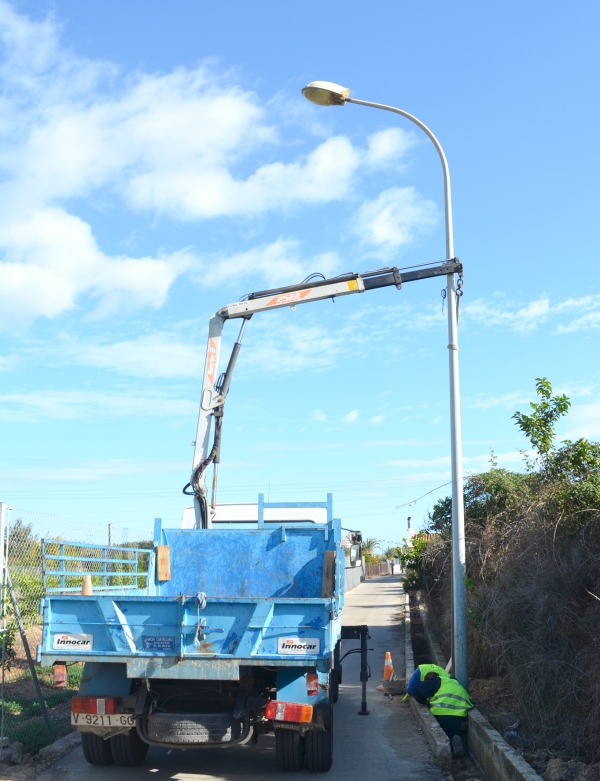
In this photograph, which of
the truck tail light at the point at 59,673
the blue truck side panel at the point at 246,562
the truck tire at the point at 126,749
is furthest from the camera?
the blue truck side panel at the point at 246,562

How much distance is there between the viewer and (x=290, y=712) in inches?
263

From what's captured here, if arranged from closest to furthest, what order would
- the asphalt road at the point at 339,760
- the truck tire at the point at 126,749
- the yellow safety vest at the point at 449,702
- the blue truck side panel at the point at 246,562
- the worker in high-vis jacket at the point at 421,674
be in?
1. the asphalt road at the point at 339,760
2. the truck tire at the point at 126,749
3. the yellow safety vest at the point at 449,702
4. the worker in high-vis jacket at the point at 421,674
5. the blue truck side panel at the point at 246,562

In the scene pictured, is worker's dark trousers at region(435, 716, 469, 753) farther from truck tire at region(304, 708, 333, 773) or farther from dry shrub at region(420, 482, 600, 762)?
truck tire at region(304, 708, 333, 773)

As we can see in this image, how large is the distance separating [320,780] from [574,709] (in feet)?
7.84

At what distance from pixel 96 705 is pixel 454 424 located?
5.29 m

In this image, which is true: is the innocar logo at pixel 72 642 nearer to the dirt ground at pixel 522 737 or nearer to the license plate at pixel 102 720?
the license plate at pixel 102 720

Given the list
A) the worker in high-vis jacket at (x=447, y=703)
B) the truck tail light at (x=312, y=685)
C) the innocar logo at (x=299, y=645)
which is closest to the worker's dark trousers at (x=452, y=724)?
the worker in high-vis jacket at (x=447, y=703)

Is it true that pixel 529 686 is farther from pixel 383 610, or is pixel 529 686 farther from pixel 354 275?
pixel 383 610

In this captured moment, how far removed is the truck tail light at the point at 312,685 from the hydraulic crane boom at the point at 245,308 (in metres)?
3.71

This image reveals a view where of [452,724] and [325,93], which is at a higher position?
[325,93]

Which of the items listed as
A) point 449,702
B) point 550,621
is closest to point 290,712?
point 449,702

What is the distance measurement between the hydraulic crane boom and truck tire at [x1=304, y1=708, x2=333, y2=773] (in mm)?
3628

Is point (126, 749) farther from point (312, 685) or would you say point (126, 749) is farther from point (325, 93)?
point (325, 93)

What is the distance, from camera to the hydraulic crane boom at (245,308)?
1029 cm
